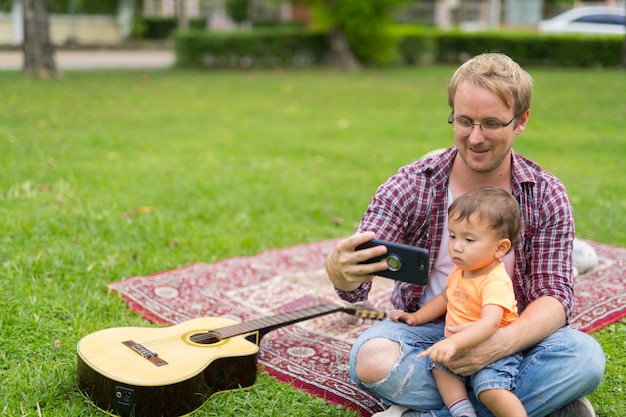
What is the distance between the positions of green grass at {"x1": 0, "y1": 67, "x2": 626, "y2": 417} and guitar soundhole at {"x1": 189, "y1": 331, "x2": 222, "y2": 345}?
270 millimetres

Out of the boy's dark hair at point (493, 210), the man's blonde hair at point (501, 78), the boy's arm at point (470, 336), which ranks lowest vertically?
the boy's arm at point (470, 336)

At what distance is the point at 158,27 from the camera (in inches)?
1336

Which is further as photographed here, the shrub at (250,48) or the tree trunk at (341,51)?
the tree trunk at (341,51)

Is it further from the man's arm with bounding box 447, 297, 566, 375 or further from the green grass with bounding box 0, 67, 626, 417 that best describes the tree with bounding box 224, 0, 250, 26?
the man's arm with bounding box 447, 297, 566, 375

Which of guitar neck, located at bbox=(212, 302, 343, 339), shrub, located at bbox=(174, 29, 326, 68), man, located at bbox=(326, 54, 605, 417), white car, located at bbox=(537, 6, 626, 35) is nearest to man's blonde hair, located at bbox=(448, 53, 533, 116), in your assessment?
man, located at bbox=(326, 54, 605, 417)

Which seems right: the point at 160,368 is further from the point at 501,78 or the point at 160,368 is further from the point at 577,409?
the point at 501,78

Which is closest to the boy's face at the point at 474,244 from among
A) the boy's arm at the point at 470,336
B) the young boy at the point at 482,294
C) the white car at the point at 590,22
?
the young boy at the point at 482,294

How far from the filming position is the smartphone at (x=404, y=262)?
253cm

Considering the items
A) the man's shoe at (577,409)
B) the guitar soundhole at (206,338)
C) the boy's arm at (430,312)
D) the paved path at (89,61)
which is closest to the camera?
the man's shoe at (577,409)

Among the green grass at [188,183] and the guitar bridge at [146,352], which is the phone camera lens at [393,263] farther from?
the guitar bridge at [146,352]

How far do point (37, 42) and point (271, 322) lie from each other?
1280 centimetres

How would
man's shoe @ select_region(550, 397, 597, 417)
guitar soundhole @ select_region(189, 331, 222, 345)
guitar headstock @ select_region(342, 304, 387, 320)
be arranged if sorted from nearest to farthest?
man's shoe @ select_region(550, 397, 597, 417)
guitar soundhole @ select_region(189, 331, 222, 345)
guitar headstock @ select_region(342, 304, 387, 320)

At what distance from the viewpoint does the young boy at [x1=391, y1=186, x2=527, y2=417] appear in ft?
8.38

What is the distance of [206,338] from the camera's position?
3.19 meters
